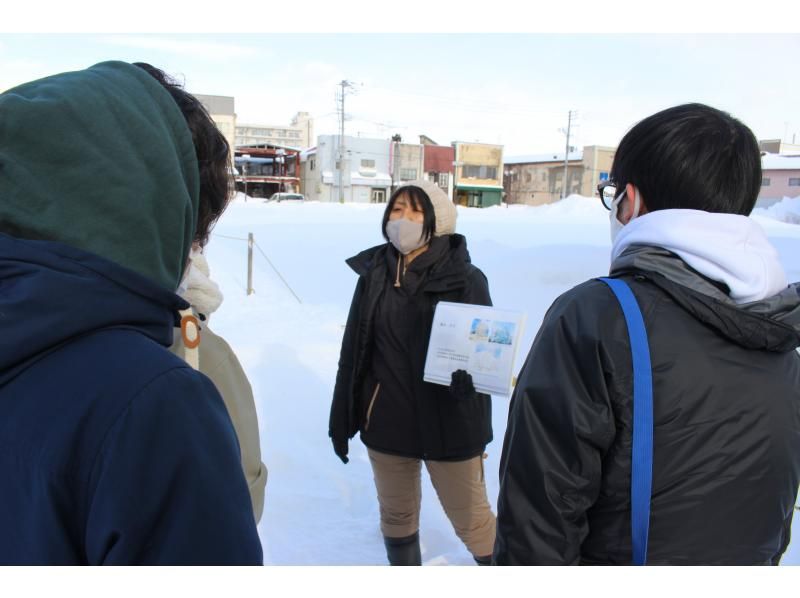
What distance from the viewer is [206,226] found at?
1.30m

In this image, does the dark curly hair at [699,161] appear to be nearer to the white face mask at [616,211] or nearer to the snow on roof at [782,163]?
the white face mask at [616,211]

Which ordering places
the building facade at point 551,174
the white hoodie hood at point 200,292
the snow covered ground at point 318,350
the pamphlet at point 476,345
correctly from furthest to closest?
1. the building facade at point 551,174
2. the snow covered ground at point 318,350
3. the pamphlet at point 476,345
4. the white hoodie hood at point 200,292

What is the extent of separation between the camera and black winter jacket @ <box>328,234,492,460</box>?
112 inches

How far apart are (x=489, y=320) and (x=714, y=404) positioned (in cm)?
151

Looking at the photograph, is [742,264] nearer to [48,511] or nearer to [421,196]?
[48,511]

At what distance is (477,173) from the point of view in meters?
51.7

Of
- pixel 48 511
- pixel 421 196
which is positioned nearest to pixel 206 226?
pixel 48 511

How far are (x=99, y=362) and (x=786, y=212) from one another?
37.6 meters

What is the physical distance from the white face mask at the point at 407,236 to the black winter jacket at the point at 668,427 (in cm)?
171

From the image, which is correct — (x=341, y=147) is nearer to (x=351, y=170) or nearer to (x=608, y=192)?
(x=351, y=170)

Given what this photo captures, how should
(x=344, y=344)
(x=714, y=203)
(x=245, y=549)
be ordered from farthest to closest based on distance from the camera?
1. (x=344, y=344)
2. (x=714, y=203)
3. (x=245, y=549)

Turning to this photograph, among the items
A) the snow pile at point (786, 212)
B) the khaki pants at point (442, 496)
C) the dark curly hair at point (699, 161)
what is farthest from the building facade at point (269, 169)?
the dark curly hair at point (699, 161)

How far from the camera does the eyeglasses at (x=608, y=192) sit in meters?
1.61

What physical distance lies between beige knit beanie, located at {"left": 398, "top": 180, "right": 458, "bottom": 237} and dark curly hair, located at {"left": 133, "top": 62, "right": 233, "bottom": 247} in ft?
6.21
